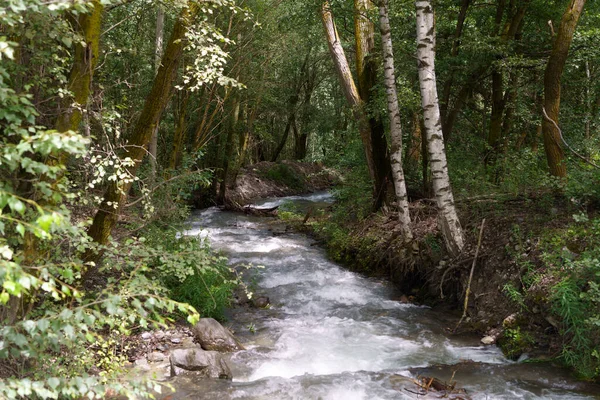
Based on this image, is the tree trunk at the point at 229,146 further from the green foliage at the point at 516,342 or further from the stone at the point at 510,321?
the green foliage at the point at 516,342

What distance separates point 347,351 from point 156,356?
279 centimetres

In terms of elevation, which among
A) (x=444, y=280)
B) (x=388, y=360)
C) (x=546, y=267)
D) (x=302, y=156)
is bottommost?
(x=388, y=360)

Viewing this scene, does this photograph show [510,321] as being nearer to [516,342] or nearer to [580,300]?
[516,342]

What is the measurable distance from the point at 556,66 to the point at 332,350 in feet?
20.5

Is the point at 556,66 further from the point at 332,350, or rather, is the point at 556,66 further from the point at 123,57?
the point at 123,57

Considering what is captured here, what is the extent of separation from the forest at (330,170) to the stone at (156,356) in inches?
16.9

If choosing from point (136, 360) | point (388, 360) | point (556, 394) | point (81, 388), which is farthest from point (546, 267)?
point (81, 388)

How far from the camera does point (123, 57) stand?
32.6 feet

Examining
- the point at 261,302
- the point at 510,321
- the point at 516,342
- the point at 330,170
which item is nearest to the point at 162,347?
the point at 261,302

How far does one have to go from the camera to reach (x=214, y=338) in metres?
6.94

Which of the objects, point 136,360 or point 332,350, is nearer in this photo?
point 136,360

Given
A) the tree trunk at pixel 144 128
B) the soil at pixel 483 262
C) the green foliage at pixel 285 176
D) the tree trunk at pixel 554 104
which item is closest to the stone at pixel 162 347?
the tree trunk at pixel 144 128

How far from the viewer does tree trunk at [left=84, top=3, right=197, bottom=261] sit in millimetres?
5539

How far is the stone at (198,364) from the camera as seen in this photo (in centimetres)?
602
